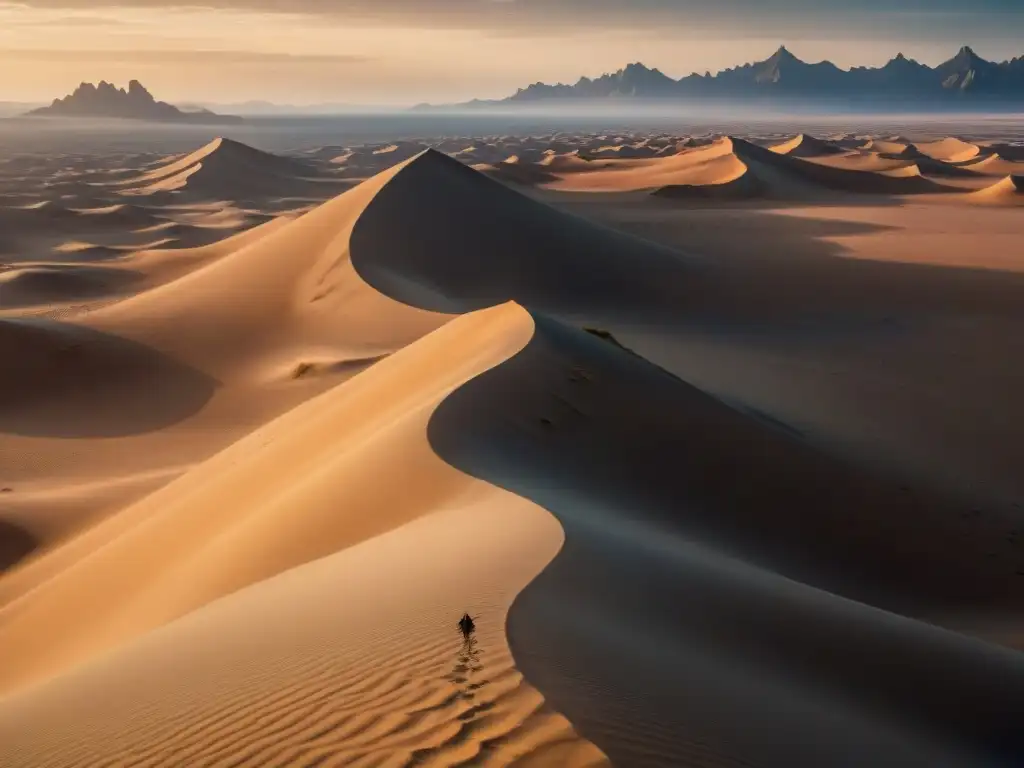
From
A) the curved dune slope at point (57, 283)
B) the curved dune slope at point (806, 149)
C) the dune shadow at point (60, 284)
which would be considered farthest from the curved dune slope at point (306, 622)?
the curved dune slope at point (806, 149)

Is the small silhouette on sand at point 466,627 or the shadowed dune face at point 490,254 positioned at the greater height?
the small silhouette on sand at point 466,627

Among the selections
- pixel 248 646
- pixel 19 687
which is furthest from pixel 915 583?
pixel 19 687

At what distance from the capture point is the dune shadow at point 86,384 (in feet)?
54.7

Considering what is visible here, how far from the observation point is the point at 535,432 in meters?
9.85

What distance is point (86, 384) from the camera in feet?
60.6

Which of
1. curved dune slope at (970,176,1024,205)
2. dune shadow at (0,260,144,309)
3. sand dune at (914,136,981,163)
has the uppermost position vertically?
sand dune at (914,136,981,163)

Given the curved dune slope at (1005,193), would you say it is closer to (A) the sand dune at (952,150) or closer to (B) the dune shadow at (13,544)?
(A) the sand dune at (952,150)

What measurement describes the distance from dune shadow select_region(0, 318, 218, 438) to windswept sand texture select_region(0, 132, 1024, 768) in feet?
0.35

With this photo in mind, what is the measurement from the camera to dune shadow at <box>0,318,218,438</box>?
54.7ft

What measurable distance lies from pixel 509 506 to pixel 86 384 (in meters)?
14.0

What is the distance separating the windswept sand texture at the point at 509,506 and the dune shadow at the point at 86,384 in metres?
0.11

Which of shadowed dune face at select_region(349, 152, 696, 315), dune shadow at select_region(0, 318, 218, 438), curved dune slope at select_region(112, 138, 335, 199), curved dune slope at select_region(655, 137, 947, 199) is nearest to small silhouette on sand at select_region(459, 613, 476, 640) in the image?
dune shadow at select_region(0, 318, 218, 438)

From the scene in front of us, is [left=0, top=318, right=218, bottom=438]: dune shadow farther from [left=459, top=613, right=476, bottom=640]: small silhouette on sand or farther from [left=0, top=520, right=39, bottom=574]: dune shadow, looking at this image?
[left=459, top=613, right=476, bottom=640]: small silhouette on sand

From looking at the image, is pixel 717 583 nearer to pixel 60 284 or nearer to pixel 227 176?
pixel 60 284
